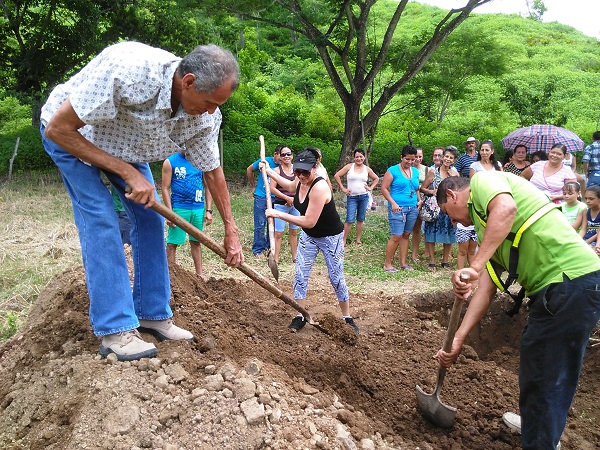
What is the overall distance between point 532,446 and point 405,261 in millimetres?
5539

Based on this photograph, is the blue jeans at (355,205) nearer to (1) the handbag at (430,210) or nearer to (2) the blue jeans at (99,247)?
(1) the handbag at (430,210)

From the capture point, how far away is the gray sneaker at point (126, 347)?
333cm

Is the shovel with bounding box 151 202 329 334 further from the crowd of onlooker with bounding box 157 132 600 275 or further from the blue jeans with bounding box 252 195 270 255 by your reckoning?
the blue jeans with bounding box 252 195 270 255

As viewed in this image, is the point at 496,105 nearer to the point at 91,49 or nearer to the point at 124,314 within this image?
the point at 91,49

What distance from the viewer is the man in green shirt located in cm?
306

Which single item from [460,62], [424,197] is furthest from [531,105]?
[424,197]

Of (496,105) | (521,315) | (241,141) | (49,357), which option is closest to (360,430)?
(49,357)

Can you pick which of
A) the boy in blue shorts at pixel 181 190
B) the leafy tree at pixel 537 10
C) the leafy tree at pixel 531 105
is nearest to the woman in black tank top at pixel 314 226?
the boy in blue shorts at pixel 181 190

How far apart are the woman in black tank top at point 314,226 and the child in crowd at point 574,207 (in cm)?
328

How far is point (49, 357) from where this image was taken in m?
3.60

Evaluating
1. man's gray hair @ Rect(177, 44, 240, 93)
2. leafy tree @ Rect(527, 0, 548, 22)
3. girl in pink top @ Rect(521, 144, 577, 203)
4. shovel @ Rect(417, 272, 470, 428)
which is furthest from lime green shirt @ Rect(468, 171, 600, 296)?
leafy tree @ Rect(527, 0, 548, 22)

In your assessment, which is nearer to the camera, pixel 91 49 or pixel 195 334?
pixel 195 334

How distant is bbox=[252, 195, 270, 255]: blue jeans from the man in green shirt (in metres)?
5.43

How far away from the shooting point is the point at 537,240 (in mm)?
3146
